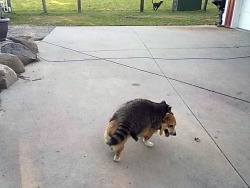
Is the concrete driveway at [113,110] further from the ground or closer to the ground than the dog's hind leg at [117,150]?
closer to the ground

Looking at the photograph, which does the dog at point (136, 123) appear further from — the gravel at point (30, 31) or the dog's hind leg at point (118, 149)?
the gravel at point (30, 31)

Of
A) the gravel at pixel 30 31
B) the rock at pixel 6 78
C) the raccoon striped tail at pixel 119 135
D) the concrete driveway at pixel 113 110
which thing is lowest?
the gravel at pixel 30 31

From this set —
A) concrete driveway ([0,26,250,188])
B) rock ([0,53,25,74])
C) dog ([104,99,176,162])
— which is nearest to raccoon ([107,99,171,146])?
dog ([104,99,176,162])

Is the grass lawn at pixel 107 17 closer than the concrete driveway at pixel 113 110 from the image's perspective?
No

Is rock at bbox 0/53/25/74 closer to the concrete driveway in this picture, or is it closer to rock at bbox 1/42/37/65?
the concrete driveway

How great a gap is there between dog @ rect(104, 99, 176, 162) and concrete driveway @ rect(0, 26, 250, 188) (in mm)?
202

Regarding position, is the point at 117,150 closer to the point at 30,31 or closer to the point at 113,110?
the point at 113,110

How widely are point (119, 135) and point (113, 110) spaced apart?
1.15 meters

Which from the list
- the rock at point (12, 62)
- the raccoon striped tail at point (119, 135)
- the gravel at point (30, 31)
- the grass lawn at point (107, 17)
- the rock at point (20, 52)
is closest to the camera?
the raccoon striped tail at point (119, 135)

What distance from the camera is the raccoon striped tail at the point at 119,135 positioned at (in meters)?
2.22

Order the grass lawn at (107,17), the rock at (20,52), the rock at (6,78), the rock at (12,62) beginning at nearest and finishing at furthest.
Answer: the rock at (6,78) → the rock at (12,62) → the rock at (20,52) → the grass lawn at (107,17)

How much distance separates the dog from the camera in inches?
88.7

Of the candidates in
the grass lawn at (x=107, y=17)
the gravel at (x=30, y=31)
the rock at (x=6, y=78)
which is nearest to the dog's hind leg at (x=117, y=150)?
the rock at (x=6, y=78)

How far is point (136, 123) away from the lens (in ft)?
7.70
